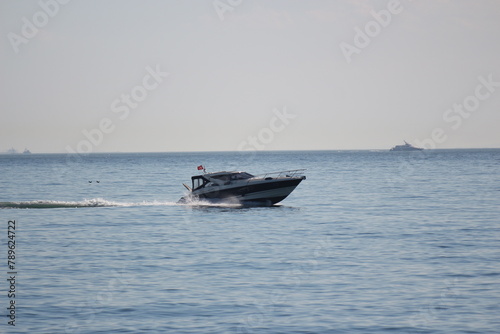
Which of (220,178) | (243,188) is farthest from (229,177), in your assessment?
(243,188)

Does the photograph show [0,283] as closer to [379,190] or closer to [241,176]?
[241,176]

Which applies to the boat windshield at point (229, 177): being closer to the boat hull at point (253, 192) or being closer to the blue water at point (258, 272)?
the boat hull at point (253, 192)

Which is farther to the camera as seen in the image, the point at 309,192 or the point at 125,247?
the point at 309,192

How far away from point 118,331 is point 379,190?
191 feet

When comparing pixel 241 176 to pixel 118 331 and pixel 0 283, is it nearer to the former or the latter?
pixel 0 283

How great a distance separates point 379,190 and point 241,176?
85.6 feet

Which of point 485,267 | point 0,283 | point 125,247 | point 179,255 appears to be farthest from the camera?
point 125,247

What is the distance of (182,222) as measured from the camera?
43.9 metres

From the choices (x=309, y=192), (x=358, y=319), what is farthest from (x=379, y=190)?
(x=358, y=319)

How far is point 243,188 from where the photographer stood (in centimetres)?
5209

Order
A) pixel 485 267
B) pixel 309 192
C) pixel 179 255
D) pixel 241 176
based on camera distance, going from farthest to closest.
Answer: pixel 309 192
pixel 241 176
pixel 179 255
pixel 485 267

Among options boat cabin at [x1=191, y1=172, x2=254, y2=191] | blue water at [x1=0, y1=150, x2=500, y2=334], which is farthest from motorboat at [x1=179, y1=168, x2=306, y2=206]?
blue water at [x1=0, y1=150, x2=500, y2=334]

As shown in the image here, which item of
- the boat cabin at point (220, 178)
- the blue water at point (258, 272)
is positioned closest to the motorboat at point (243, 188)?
the boat cabin at point (220, 178)

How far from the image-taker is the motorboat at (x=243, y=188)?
5206 cm
